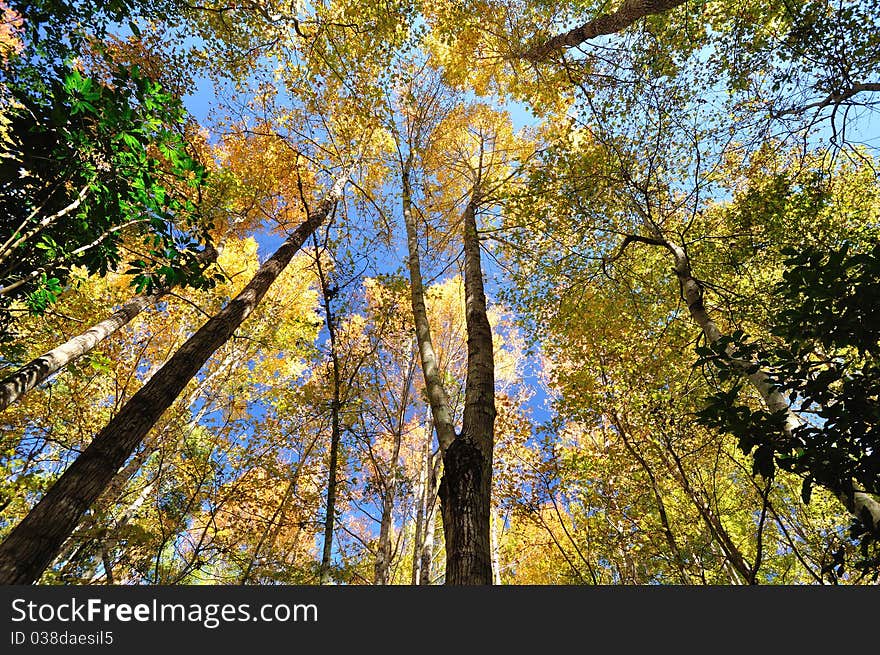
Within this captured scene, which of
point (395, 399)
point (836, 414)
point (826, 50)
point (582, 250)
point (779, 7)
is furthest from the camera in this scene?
point (395, 399)

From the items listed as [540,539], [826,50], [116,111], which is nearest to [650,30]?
[826,50]

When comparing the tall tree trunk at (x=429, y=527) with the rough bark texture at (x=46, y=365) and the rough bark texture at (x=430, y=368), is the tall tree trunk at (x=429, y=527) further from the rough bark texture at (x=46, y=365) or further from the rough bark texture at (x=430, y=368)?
the rough bark texture at (x=46, y=365)

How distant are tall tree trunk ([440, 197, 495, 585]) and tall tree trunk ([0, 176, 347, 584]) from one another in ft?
8.26

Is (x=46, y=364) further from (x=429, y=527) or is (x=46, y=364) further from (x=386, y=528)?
(x=429, y=527)

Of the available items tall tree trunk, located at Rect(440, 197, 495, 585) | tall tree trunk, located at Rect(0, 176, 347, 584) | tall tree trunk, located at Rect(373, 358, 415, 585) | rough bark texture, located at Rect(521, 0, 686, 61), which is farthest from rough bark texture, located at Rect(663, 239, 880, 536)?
tall tree trunk, located at Rect(373, 358, 415, 585)

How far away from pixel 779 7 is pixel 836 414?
5.24 meters

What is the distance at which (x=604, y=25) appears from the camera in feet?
18.8

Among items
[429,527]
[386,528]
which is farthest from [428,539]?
[386,528]

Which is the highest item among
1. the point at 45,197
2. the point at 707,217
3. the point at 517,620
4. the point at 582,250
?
the point at 707,217

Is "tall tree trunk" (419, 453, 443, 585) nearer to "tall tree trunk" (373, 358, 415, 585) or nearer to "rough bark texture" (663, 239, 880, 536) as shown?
"tall tree trunk" (373, 358, 415, 585)

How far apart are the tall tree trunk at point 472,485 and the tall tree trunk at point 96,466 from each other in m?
2.52

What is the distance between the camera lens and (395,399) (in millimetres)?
8594

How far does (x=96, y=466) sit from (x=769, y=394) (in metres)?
5.43

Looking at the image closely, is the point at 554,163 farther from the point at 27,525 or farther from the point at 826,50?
the point at 27,525
